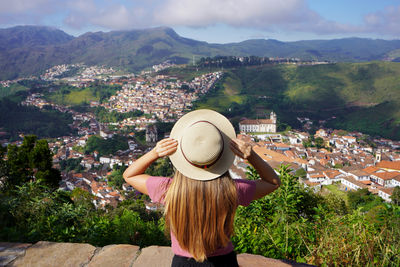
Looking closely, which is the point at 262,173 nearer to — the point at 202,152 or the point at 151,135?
the point at 202,152

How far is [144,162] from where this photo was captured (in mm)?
1135

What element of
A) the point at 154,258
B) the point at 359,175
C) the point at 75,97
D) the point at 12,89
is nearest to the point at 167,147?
the point at 154,258

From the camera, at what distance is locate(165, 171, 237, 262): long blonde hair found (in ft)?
3.12

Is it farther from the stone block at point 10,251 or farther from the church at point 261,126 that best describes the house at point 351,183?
the stone block at point 10,251

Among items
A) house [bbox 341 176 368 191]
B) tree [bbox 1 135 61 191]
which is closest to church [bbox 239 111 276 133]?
house [bbox 341 176 368 191]

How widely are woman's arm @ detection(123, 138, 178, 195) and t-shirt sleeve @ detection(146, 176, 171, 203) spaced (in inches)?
1.4

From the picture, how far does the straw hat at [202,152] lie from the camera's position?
0.94 metres

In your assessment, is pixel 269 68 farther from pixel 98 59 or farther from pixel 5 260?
pixel 98 59

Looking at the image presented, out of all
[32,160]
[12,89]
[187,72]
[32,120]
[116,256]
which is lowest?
[32,120]

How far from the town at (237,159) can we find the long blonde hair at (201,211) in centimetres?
638

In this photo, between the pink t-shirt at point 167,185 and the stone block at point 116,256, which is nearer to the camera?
the pink t-shirt at point 167,185

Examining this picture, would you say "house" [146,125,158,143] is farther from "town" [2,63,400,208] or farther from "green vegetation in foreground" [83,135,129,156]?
"green vegetation in foreground" [83,135,129,156]

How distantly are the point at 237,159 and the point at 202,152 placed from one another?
28.7m

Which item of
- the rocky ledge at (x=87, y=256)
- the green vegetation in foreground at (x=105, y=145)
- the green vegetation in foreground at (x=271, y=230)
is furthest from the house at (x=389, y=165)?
the rocky ledge at (x=87, y=256)
